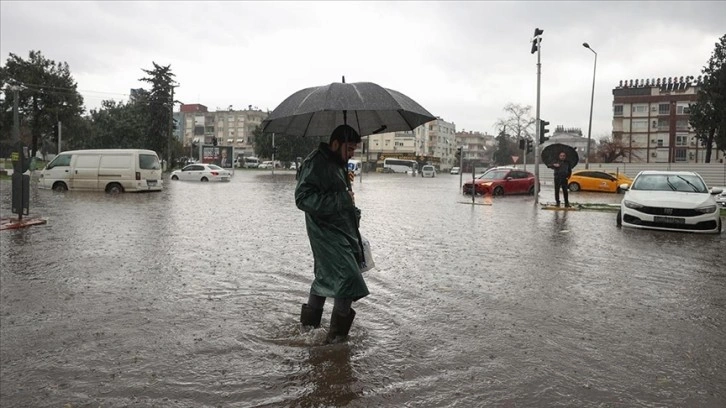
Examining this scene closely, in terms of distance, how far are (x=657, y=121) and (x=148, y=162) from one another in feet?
285

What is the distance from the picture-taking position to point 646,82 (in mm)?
91188

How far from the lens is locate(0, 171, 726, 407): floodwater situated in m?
3.47

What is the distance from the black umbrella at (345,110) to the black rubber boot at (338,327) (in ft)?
5.08

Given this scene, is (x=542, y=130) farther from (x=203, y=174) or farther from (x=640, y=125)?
(x=640, y=125)

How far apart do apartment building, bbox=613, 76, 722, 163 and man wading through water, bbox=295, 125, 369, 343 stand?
298 feet

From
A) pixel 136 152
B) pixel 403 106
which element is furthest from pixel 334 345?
pixel 136 152

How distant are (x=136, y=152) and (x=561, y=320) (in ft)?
70.2

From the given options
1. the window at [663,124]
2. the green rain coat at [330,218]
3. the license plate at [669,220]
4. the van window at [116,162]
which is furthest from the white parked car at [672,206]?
the window at [663,124]

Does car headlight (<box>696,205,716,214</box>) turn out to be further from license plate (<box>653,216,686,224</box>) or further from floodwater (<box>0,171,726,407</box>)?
floodwater (<box>0,171,726,407</box>)

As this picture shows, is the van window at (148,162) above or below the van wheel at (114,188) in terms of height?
above

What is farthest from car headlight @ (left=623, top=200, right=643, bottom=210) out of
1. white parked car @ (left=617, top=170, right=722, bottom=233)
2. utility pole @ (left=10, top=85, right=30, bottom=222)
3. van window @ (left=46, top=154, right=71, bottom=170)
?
van window @ (left=46, top=154, right=71, bottom=170)

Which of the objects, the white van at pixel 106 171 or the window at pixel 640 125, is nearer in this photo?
the white van at pixel 106 171

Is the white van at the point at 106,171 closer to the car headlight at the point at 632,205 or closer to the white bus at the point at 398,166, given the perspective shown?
the car headlight at the point at 632,205

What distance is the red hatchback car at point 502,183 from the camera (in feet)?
90.6
